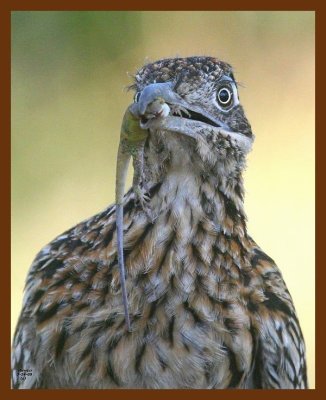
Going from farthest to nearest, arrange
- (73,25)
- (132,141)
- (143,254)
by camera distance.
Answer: (73,25)
(143,254)
(132,141)

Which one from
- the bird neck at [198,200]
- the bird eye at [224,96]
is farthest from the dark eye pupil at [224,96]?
the bird neck at [198,200]

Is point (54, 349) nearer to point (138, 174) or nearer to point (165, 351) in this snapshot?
point (165, 351)

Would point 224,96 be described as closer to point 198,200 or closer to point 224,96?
point 224,96

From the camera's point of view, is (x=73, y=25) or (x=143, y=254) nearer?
(x=143, y=254)

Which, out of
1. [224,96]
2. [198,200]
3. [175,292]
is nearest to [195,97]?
[224,96]

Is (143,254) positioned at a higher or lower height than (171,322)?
higher

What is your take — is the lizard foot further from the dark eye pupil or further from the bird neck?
the dark eye pupil

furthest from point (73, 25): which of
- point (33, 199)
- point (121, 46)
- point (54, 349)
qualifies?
point (54, 349)

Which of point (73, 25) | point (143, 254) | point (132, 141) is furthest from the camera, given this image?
point (73, 25)
